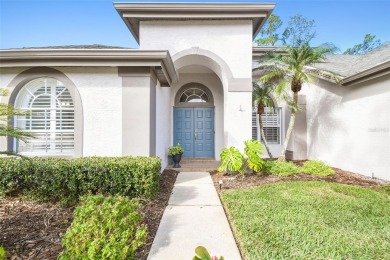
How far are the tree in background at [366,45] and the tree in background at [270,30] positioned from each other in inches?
445

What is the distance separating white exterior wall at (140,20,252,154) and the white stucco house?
0.04m

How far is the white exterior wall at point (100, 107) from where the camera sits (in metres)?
6.18

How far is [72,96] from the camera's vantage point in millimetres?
6184

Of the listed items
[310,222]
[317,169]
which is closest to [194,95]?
[317,169]

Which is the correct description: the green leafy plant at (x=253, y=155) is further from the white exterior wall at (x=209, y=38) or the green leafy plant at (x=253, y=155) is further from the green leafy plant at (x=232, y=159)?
the white exterior wall at (x=209, y=38)

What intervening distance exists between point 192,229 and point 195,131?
7.72 metres

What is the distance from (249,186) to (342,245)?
3308mm

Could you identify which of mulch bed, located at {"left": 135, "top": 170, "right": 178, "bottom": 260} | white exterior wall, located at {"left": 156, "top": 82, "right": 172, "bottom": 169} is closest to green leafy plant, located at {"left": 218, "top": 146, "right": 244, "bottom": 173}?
mulch bed, located at {"left": 135, "top": 170, "right": 178, "bottom": 260}

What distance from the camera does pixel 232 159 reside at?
720 centimetres

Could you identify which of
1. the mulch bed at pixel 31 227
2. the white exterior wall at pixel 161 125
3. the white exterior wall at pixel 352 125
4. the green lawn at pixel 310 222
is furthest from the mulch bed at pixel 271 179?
the mulch bed at pixel 31 227

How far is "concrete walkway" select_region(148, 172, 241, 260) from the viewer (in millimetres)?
2985

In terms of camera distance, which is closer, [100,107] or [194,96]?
[100,107]

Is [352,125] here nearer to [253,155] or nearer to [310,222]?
[253,155]

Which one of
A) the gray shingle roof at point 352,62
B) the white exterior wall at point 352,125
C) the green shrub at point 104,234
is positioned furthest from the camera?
the gray shingle roof at point 352,62
